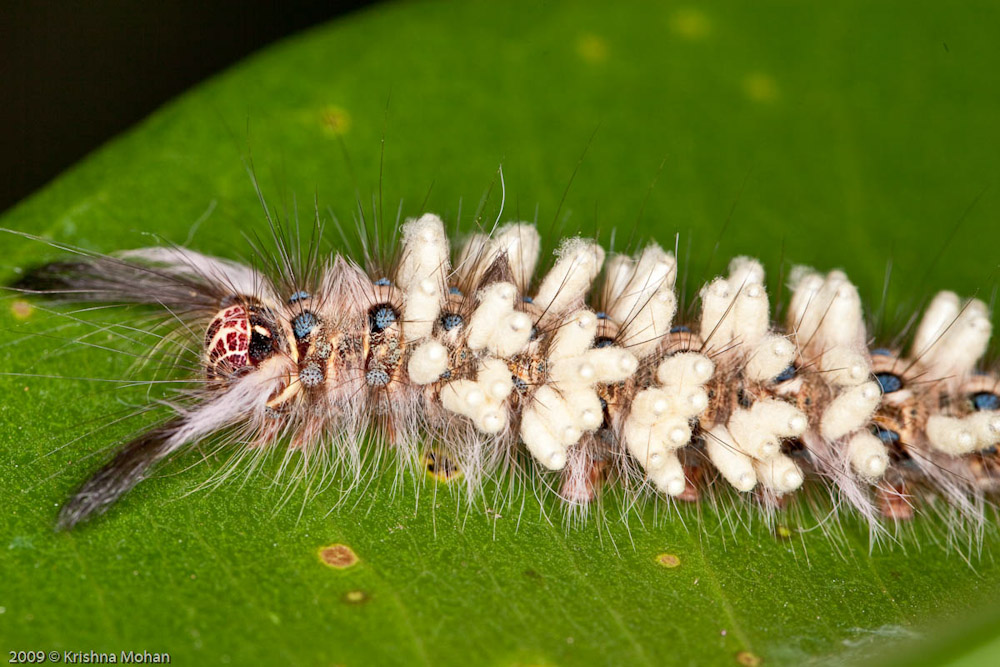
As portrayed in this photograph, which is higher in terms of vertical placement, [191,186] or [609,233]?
[191,186]

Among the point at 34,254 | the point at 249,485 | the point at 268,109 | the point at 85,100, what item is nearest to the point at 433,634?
the point at 249,485

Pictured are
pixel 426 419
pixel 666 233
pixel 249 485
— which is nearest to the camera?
pixel 249 485

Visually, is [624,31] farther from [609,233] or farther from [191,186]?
[191,186]

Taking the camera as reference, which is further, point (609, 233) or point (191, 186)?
point (609, 233)

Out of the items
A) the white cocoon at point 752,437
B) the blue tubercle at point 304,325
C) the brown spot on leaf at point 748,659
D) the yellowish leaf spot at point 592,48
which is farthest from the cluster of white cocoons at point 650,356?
the yellowish leaf spot at point 592,48

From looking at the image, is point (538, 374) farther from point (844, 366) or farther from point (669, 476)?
point (844, 366)

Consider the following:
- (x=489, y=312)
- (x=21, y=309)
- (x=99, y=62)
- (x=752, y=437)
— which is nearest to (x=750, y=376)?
(x=752, y=437)

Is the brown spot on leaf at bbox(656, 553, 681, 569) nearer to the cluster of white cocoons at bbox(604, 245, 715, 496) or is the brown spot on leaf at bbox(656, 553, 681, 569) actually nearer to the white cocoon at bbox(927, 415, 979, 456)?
the cluster of white cocoons at bbox(604, 245, 715, 496)
